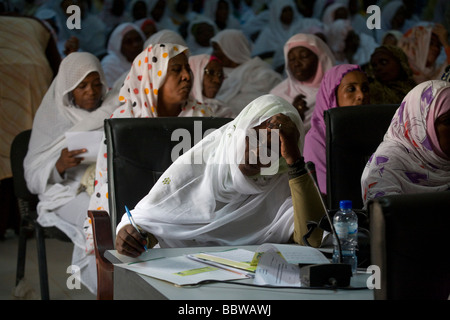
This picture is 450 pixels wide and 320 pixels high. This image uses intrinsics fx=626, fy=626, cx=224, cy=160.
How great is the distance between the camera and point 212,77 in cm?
498

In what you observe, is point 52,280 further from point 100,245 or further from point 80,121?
point 100,245

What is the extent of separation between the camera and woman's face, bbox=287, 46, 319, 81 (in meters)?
5.00

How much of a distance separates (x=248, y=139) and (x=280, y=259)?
54 centimetres

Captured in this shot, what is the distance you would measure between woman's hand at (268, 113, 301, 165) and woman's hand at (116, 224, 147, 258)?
1.45 ft

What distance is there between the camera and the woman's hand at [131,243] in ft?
4.99

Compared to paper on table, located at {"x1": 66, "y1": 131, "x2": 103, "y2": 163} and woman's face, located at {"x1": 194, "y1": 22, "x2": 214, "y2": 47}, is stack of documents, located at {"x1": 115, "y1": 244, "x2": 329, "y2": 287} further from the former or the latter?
woman's face, located at {"x1": 194, "y1": 22, "x2": 214, "y2": 47}

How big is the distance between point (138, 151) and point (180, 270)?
79 cm

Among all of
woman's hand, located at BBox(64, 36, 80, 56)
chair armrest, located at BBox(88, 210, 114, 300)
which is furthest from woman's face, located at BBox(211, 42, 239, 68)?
chair armrest, located at BBox(88, 210, 114, 300)

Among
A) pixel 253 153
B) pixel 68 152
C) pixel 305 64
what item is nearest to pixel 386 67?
pixel 305 64

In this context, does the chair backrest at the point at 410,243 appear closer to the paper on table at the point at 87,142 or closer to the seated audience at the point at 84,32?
the paper on table at the point at 87,142

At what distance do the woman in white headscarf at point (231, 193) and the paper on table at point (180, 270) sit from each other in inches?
12.8

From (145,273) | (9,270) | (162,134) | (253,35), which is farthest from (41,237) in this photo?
(253,35)

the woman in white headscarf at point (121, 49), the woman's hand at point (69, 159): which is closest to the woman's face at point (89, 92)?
the woman's hand at point (69, 159)

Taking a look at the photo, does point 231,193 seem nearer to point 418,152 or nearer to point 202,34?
point 418,152
